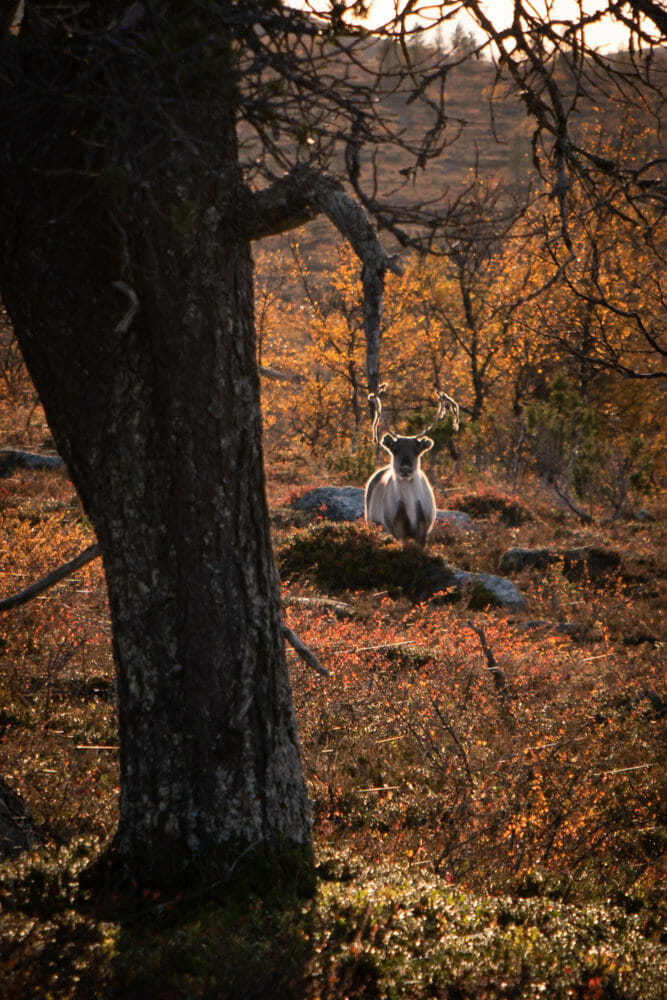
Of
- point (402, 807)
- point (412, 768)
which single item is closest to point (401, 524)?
point (412, 768)

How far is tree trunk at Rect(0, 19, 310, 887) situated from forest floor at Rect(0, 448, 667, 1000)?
430 mm

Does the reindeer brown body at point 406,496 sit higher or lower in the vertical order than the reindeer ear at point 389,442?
lower

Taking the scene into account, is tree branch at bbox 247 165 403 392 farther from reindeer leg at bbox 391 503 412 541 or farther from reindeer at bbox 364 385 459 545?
reindeer leg at bbox 391 503 412 541

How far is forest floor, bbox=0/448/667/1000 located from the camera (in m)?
3.12

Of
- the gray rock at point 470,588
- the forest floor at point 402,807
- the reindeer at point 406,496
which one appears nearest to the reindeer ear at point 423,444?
the reindeer at point 406,496

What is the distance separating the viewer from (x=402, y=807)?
542 centimetres

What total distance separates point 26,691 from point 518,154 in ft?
256

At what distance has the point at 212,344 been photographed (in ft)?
11.3

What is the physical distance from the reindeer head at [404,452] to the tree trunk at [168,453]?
449 inches

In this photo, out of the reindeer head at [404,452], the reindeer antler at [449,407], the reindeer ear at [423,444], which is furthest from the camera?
the reindeer ear at [423,444]

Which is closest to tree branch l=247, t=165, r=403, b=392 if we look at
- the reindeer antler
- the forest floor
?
the forest floor

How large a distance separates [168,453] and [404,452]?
39.3 feet

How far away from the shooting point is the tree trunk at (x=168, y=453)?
10.9 feet

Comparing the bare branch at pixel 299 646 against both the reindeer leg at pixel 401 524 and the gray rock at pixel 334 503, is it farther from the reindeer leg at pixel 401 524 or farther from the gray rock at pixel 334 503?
the gray rock at pixel 334 503
